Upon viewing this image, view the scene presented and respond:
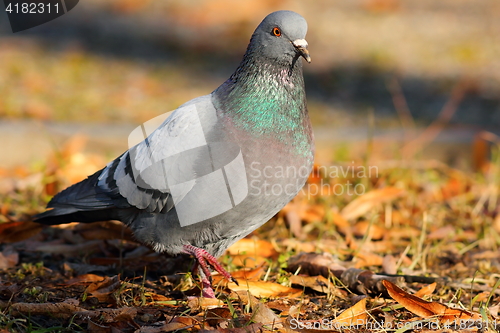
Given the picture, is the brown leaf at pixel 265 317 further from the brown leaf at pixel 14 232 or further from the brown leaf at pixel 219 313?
the brown leaf at pixel 14 232

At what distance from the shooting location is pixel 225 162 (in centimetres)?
261

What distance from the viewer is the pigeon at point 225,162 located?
262cm

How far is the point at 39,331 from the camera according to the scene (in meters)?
2.16

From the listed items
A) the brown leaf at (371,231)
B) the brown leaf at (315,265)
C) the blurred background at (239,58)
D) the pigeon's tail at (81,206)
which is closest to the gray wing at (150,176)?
the pigeon's tail at (81,206)

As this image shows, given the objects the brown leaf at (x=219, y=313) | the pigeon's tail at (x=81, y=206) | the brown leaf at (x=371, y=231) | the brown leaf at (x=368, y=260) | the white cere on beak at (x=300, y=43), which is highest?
the white cere on beak at (x=300, y=43)

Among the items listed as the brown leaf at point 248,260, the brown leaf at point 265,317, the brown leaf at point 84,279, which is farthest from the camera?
the brown leaf at point 248,260

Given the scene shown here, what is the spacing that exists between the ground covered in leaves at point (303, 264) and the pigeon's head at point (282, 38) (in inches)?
44.3

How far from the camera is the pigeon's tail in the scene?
2953mm

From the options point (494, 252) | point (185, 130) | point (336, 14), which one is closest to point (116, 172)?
point (185, 130)

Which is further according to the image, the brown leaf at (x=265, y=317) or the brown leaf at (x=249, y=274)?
the brown leaf at (x=249, y=274)

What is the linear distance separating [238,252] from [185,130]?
922mm

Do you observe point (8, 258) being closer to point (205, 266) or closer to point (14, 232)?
point (14, 232)

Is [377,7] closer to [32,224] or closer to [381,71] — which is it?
[381,71]

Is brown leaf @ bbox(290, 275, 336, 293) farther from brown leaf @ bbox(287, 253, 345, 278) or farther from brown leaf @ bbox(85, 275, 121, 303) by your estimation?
brown leaf @ bbox(85, 275, 121, 303)
